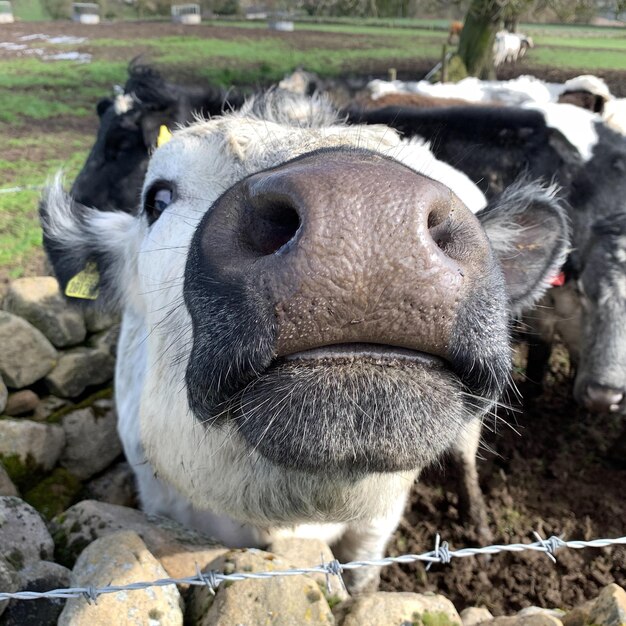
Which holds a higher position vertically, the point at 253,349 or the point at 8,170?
the point at 253,349

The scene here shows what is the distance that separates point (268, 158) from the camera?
217 centimetres

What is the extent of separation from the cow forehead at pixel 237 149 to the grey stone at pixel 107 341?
8.34 feet

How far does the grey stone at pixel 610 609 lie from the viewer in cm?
227

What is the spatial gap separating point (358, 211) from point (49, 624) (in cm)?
193

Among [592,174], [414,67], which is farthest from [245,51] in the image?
[592,174]

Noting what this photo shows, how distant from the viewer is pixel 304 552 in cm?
283

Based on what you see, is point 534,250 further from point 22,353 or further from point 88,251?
point 22,353

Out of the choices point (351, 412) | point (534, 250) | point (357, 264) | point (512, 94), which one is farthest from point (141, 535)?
point (512, 94)

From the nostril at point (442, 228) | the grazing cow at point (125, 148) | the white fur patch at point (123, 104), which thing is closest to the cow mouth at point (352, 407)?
the nostril at point (442, 228)

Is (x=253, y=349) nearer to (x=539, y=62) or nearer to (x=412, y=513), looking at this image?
(x=412, y=513)

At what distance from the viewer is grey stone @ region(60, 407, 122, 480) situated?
3920mm

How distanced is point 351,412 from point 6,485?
2549mm

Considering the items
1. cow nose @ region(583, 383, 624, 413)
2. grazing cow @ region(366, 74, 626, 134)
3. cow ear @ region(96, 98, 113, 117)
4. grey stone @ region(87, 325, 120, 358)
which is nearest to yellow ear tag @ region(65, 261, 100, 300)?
grey stone @ region(87, 325, 120, 358)

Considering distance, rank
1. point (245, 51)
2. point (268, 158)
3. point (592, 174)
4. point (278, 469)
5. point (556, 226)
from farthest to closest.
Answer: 1. point (245, 51)
2. point (592, 174)
3. point (556, 226)
4. point (268, 158)
5. point (278, 469)
